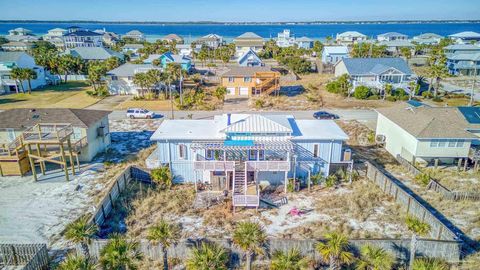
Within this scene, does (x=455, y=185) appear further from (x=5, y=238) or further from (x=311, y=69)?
(x=311, y=69)

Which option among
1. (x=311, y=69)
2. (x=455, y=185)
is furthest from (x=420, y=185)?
(x=311, y=69)

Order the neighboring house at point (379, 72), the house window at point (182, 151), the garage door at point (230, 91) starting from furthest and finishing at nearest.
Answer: the garage door at point (230, 91) < the neighboring house at point (379, 72) < the house window at point (182, 151)

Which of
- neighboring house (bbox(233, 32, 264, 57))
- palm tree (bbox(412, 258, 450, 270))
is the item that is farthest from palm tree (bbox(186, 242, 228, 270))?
neighboring house (bbox(233, 32, 264, 57))

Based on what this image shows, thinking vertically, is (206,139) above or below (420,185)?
above

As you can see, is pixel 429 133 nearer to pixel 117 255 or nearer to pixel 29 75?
pixel 117 255

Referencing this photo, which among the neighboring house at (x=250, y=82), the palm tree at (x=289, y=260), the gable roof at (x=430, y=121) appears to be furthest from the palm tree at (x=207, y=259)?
the neighboring house at (x=250, y=82)

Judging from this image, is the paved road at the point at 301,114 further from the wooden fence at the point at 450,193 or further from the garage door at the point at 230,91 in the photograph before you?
the wooden fence at the point at 450,193
